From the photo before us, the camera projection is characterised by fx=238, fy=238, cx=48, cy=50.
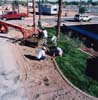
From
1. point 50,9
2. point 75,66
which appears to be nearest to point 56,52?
point 75,66

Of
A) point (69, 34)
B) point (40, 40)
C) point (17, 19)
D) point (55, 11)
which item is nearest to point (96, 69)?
point (40, 40)

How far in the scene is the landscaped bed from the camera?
15.0 meters

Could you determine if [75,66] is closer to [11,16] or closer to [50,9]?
[11,16]

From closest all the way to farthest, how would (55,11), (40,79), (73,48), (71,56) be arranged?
(40,79)
(71,56)
(73,48)
(55,11)

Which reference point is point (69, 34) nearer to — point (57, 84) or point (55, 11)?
point (57, 84)

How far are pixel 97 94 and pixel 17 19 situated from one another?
32.6m

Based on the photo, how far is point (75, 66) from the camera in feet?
59.4

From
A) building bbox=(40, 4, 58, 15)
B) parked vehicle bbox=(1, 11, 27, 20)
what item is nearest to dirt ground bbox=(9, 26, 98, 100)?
parked vehicle bbox=(1, 11, 27, 20)

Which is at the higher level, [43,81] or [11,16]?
[11,16]

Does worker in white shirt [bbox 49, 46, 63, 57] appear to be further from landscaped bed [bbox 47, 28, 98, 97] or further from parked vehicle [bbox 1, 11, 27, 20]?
parked vehicle [bbox 1, 11, 27, 20]

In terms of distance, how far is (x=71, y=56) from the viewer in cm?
2025

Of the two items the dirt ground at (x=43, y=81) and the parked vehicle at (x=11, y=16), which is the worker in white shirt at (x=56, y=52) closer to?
the dirt ground at (x=43, y=81)

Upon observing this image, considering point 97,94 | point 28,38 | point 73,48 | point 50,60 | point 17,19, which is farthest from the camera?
point 17,19

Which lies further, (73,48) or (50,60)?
(73,48)
